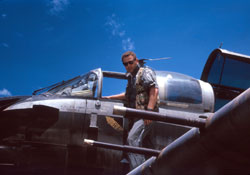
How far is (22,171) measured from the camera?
4840 mm

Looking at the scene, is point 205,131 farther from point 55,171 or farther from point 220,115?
point 55,171

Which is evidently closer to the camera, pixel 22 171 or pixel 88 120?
pixel 22 171

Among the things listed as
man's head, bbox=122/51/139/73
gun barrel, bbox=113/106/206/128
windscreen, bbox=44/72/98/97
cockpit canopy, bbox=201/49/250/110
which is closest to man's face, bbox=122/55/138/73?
man's head, bbox=122/51/139/73

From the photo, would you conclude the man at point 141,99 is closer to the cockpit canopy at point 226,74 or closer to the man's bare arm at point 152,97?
the man's bare arm at point 152,97

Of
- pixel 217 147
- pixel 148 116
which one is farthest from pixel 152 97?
pixel 217 147

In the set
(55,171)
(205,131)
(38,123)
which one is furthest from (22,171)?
(205,131)

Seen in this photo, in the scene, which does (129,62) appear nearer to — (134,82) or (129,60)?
(129,60)

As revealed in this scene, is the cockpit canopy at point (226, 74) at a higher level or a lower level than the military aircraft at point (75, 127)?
higher

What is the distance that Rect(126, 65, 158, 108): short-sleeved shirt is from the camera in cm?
395

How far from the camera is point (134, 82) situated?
4.59 metres

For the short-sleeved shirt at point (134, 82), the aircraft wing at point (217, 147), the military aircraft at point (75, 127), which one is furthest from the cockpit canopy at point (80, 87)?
the aircraft wing at point (217, 147)

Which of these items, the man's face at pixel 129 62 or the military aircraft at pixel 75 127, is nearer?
the man's face at pixel 129 62

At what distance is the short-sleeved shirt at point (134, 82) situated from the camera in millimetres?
3951

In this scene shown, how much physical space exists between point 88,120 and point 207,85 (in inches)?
130
